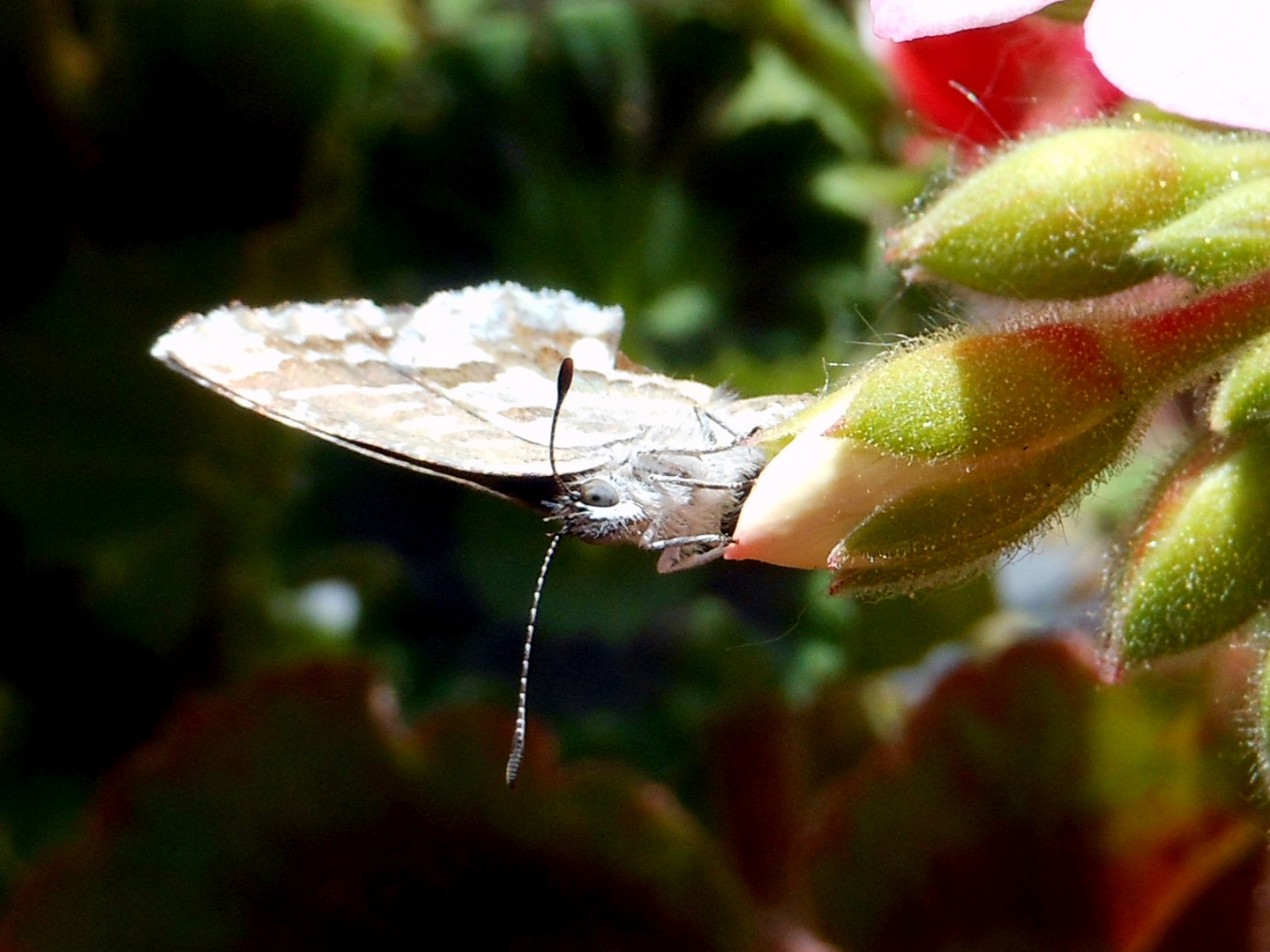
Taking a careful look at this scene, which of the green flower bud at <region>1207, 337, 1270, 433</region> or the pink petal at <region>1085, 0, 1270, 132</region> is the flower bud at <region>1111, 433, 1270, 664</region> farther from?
the pink petal at <region>1085, 0, 1270, 132</region>

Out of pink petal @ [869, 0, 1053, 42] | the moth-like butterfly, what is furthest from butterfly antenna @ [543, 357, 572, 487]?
pink petal @ [869, 0, 1053, 42]

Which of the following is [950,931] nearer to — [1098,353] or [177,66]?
[1098,353]

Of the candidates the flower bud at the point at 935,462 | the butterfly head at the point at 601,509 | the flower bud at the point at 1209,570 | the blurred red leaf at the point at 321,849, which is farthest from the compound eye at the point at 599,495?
the blurred red leaf at the point at 321,849

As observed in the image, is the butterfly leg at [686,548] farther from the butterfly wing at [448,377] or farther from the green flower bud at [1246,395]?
the green flower bud at [1246,395]

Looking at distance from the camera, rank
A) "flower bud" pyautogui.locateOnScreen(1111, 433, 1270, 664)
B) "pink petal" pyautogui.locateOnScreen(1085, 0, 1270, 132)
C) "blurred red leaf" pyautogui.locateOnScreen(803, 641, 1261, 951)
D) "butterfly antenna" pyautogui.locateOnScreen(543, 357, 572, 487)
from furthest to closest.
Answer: "blurred red leaf" pyautogui.locateOnScreen(803, 641, 1261, 951)
"butterfly antenna" pyautogui.locateOnScreen(543, 357, 572, 487)
"flower bud" pyautogui.locateOnScreen(1111, 433, 1270, 664)
"pink petal" pyautogui.locateOnScreen(1085, 0, 1270, 132)

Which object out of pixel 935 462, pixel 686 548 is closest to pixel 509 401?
pixel 686 548

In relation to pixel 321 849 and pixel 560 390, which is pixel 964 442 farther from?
pixel 321 849

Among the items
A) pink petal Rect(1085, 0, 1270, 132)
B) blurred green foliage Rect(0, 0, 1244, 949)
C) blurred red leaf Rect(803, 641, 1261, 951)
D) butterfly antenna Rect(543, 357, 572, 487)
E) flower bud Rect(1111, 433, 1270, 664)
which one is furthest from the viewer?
blurred green foliage Rect(0, 0, 1244, 949)
